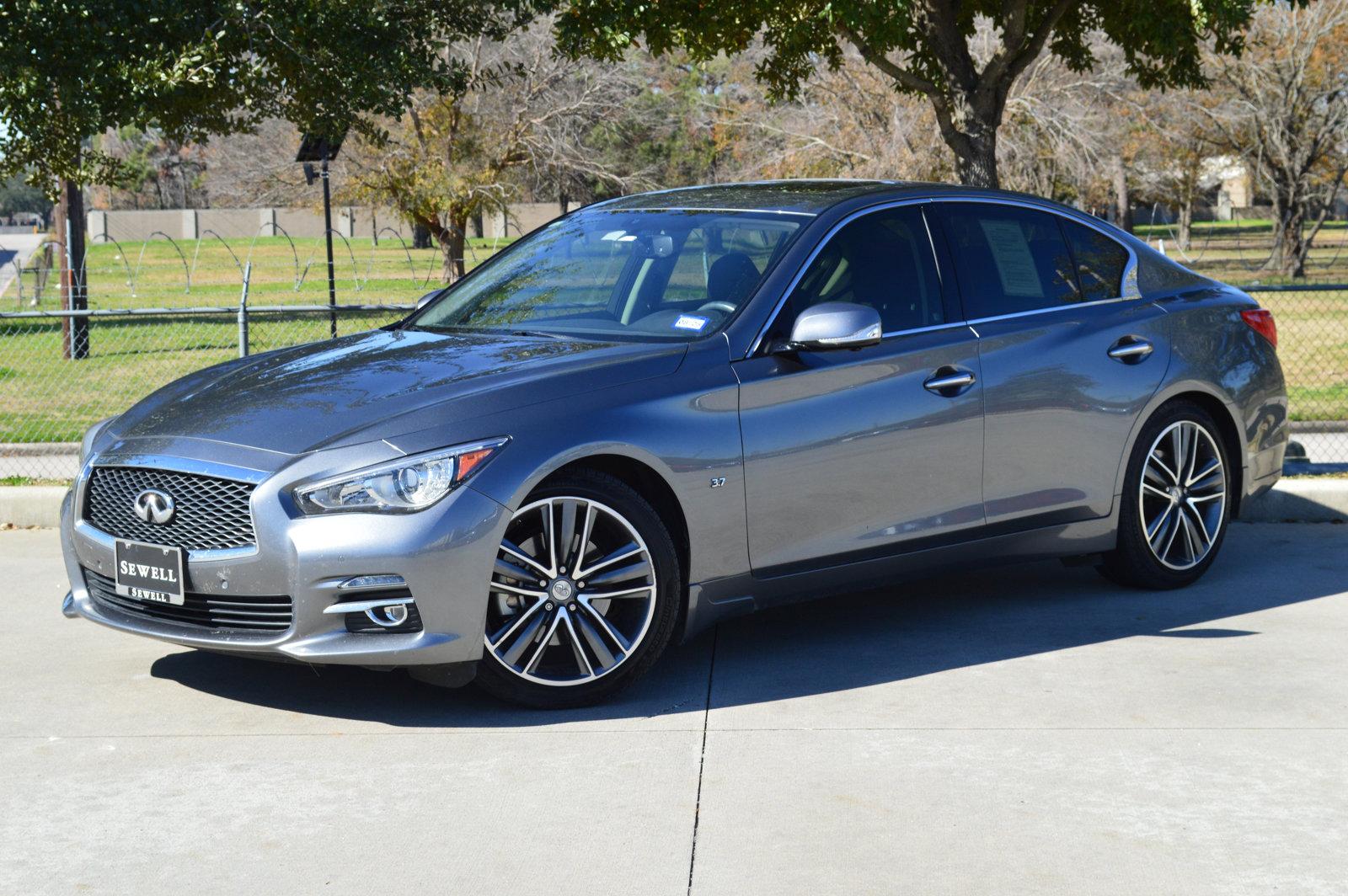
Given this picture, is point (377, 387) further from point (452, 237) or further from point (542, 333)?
point (452, 237)

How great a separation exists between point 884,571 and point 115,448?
277 cm

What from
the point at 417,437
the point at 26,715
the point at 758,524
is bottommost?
the point at 26,715

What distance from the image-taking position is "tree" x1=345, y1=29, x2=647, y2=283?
111 feet

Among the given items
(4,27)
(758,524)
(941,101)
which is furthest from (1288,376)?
(4,27)

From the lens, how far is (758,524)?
5641mm

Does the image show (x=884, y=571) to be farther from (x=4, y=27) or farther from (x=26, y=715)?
(x=4, y=27)

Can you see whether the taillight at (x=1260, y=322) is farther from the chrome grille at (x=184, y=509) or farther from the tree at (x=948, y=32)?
the tree at (x=948, y=32)

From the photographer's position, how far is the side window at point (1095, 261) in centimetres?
688

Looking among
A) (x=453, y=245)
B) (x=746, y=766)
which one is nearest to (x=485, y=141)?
(x=453, y=245)

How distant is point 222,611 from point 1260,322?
4762 millimetres

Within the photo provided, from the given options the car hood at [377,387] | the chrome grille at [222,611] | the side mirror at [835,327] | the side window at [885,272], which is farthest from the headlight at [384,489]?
the side window at [885,272]

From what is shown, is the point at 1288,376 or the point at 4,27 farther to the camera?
the point at 1288,376

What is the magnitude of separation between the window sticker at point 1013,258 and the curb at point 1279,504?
9.29ft

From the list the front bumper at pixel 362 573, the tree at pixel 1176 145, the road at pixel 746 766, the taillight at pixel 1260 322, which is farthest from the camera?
the tree at pixel 1176 145
